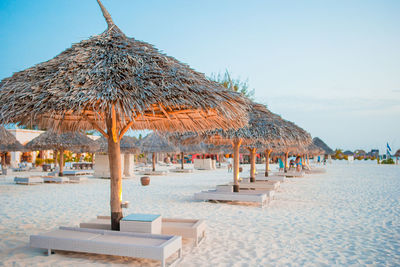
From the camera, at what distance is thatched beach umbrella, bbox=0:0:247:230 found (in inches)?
155

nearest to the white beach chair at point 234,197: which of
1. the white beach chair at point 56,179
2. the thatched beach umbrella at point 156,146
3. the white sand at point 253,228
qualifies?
the white sand at point 253,228

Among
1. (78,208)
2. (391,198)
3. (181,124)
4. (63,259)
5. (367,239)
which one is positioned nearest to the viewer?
(63,259)

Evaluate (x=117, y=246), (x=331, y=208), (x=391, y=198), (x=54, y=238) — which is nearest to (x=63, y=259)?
(x=54, y=238)

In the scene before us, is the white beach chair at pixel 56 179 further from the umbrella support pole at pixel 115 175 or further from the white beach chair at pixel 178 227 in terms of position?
the umbrella support pole at pixel 115 175

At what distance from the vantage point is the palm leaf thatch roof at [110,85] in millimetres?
3922

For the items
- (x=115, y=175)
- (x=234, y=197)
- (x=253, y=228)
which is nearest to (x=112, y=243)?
(x=115, y=175)

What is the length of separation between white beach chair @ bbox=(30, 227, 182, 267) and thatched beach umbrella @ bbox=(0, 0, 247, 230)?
0.60 m

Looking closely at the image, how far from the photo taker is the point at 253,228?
6051 millimetres

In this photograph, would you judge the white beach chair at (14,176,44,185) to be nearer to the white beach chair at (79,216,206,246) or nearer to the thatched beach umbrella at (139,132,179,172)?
the thatched beach umbrella at (139,132,179,172)

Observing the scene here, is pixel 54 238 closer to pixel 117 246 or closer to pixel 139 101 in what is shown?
pixel 117 246

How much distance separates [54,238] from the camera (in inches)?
162

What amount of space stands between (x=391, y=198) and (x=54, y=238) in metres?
10.5

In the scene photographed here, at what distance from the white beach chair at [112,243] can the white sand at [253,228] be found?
0.64 feet

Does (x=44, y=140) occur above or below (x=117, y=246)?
above
